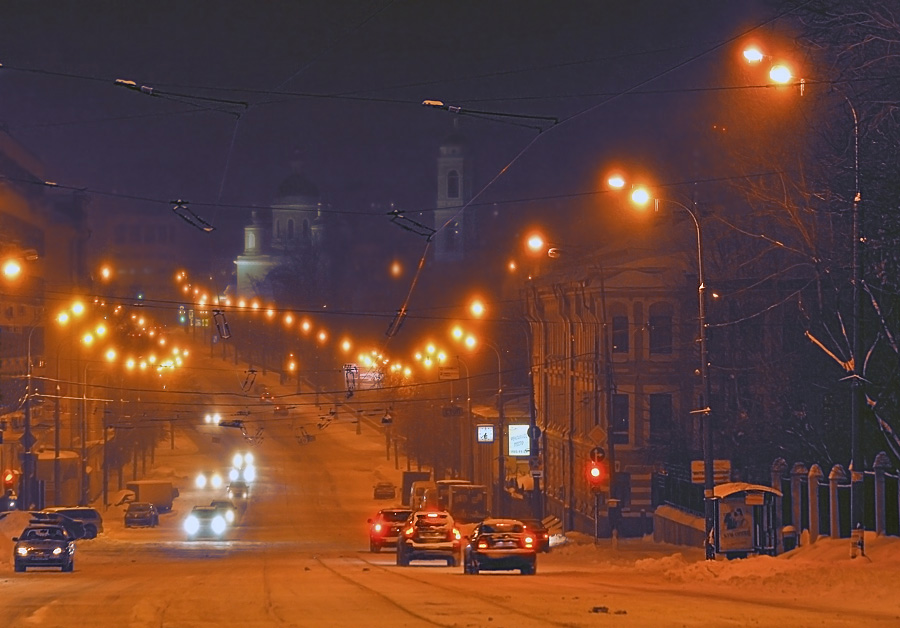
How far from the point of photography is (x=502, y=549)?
2625 centimetres

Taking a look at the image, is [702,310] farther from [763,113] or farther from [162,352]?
[162,352]

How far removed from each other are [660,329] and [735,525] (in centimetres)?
2989

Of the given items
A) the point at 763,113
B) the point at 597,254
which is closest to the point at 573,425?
the point at 597,254

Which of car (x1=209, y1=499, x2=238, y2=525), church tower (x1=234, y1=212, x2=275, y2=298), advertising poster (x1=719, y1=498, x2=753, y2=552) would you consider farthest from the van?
church tower (x1=234, y1=212, x2=275, y2=298)

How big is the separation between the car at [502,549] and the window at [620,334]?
1215 inches

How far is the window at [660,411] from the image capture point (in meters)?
56.8

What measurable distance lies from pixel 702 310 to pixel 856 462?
7736 mm

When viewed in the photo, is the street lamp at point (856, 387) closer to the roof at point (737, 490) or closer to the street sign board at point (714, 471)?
the roof at point (737, 490)

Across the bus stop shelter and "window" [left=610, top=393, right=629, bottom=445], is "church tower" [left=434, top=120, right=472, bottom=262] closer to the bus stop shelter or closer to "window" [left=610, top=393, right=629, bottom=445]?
"window" [left=610, top=393, right=629, bottom=445]

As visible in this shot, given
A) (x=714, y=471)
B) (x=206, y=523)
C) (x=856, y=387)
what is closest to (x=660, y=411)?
(x=206, y=523)

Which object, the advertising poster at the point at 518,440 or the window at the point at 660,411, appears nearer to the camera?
the window at the point at 660,411

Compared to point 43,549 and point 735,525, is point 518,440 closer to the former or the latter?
point 43,549

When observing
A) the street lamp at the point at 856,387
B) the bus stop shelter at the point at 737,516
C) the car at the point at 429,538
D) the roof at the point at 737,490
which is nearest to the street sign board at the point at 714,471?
the bus stop shelter at the point at 737,516

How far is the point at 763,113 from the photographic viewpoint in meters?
35.2
